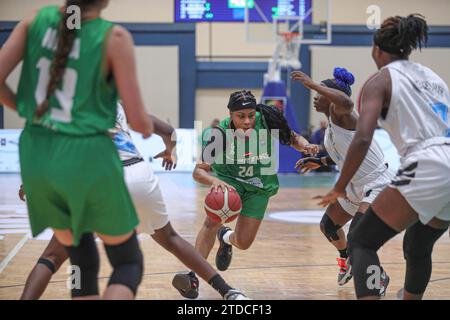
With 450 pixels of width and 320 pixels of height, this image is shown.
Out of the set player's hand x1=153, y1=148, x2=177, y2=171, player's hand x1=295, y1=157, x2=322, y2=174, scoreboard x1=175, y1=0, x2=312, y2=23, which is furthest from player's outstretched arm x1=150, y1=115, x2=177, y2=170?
scoreboard x1=175, y1=0, x2=312, y2=23

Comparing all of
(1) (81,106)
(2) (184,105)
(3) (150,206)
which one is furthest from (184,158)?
(1) (81,106)

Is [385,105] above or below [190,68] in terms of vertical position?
above

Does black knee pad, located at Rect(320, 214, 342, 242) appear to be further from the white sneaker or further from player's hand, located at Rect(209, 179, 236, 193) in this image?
the white sneaker

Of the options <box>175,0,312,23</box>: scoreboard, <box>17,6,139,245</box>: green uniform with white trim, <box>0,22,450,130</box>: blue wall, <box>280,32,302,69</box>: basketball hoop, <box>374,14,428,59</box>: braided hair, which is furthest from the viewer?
<box>0,22,450,130</box>: blue wall

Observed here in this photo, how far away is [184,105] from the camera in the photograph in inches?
933

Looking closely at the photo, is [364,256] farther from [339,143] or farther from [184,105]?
[184,105]

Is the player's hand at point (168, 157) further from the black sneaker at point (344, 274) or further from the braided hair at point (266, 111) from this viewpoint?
the black sneaker at point (344, 274)

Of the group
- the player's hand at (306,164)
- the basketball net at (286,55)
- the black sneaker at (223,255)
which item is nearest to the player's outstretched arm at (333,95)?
the player's hand at (306,164)

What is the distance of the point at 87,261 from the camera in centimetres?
373

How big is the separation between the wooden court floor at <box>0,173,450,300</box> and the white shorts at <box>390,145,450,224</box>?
79.0 inches

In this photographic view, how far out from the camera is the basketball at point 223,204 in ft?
19.0

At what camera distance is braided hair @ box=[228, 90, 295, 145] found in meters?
6.07

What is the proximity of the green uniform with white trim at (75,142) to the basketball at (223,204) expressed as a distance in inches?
89.5

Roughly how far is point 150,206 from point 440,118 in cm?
185
